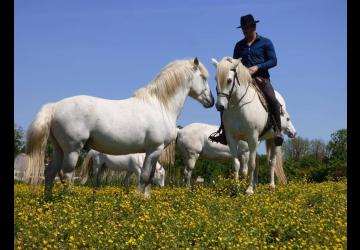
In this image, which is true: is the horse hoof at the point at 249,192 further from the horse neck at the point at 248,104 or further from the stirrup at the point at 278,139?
the stirrup at the point at 278,139

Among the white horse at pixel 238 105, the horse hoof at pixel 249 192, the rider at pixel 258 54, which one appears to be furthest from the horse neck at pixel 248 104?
the horse hoof at pixel 249 192

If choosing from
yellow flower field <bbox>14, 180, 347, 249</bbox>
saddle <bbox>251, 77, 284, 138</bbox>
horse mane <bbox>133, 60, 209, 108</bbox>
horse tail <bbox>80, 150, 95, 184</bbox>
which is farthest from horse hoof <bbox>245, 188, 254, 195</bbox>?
horse tail <bbox>80, 150, 95, 184</bbox>

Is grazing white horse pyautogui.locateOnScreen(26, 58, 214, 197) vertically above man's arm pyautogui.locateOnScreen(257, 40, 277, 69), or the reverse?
man's arm pyautogui.locateOnScreen(257, 40, 277, 69)

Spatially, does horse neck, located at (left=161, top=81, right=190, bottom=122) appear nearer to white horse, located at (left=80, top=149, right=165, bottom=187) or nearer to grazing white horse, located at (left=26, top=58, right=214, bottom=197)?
grazing white horse, located at (left=26, top=58, right=214, bottom=197)

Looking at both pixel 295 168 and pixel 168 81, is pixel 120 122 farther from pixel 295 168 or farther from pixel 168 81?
pixel 295 168

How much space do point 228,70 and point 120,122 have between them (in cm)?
254

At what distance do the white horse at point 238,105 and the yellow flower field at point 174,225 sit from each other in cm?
218

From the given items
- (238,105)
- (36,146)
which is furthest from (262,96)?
(36,146)

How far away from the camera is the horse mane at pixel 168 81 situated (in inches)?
416

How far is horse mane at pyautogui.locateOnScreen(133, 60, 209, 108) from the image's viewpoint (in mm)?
10562

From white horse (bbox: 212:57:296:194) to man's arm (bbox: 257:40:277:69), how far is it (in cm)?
64

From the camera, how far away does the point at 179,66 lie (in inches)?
428
